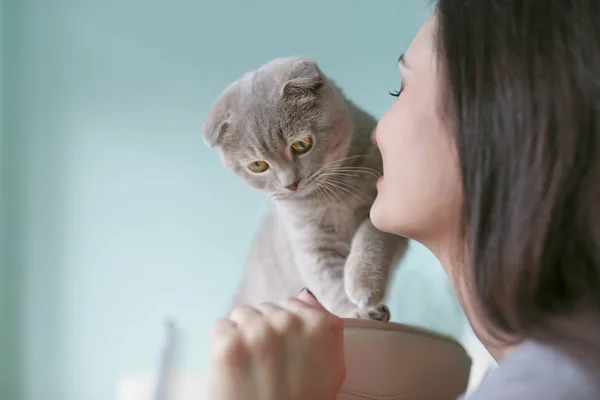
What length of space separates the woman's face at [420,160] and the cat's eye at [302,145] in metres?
0.37

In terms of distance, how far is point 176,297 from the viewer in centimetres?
163

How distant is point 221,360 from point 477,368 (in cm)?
97

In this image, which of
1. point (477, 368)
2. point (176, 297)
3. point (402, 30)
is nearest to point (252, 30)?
point (402, 30)

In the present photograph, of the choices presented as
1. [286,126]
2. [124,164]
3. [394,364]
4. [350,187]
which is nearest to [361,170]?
[350,187]

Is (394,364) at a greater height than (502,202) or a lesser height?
lesser

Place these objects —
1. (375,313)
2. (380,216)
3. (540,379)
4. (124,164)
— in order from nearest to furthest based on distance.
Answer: (540,379) → (380,216) → (375,313) → (124,164)

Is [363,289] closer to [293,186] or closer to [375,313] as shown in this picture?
[375,313]

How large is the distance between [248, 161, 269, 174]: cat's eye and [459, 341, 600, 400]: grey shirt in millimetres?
682

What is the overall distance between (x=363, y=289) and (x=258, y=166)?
1.13 ft

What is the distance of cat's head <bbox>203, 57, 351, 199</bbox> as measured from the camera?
1.07m

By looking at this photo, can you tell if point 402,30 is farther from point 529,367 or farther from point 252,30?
point 529,367

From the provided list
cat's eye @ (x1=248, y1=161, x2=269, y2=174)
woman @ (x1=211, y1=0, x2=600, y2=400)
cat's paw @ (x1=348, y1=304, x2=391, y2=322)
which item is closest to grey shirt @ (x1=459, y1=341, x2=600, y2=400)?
woman @ (x1=211, y1=0, x2=600, y2=400)

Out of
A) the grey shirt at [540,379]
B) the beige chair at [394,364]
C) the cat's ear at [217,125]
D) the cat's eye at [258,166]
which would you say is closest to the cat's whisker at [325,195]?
the cat's eye at [258,166]

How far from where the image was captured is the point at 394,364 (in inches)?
29.9
